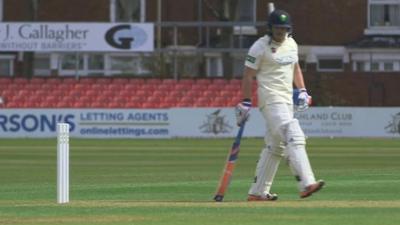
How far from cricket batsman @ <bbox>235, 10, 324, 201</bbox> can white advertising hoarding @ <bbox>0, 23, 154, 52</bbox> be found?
34.4m

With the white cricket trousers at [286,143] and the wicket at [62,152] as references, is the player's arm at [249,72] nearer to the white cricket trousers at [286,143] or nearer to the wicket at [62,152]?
the white cricket trousers at [286,143]

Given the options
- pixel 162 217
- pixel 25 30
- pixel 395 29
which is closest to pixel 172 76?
pixel 25 30

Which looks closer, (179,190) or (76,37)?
(179,190)

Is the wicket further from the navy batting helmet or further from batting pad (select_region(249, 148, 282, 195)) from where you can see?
the navy batting helmet

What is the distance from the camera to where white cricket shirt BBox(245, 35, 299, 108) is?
12.3m

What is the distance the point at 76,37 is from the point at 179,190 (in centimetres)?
3157

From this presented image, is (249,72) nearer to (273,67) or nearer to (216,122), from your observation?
(273,67)

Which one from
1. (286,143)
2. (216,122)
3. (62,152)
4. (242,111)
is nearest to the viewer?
(286,143)

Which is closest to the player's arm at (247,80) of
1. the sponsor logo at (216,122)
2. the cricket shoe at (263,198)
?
the cricket shoe at (263,198)

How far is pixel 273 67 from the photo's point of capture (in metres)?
12.3

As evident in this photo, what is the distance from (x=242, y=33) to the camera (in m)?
54.1

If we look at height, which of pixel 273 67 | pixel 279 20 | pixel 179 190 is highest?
pixel 279 20

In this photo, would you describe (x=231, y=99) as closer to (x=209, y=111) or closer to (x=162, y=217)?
(x=209, y=111)

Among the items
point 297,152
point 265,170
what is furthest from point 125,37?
point 297,152
